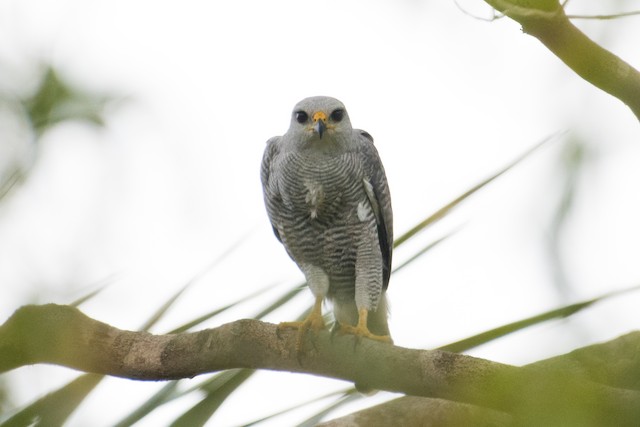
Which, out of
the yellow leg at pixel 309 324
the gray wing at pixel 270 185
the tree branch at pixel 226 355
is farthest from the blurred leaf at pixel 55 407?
the gray wing at pixel 270 185

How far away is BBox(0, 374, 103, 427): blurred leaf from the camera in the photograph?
6.53 ft

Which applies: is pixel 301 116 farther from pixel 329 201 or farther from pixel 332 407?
pixel 332 407

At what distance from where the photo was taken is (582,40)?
2053 mm

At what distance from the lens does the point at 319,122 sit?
498cm

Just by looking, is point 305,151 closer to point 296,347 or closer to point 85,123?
point 296,347

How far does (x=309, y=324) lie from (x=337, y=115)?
65.8 inches

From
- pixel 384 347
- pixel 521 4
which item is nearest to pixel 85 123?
pixel 521 4

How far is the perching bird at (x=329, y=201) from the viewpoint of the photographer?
5051 millimetres

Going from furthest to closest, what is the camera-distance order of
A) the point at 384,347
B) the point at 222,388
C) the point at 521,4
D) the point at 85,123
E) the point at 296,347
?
the point at 296,347 < the point at 384,347 < the point at 222,388 < the point at 521,4 < the point at 85,123

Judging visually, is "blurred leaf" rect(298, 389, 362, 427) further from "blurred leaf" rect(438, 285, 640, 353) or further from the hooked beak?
the hooked beak

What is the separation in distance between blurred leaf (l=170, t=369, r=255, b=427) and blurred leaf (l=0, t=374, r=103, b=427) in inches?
13.4

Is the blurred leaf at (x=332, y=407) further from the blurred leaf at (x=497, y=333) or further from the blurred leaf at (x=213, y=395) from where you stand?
the blurred leaf at (x=497, y=333)

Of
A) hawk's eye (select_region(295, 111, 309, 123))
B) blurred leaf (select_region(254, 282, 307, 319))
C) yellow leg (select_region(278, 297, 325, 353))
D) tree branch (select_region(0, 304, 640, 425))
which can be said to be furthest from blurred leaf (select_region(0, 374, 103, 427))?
hawk's eye (select_region(295, 111, 309, 123))

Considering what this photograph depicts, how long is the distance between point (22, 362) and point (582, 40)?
1654mm
